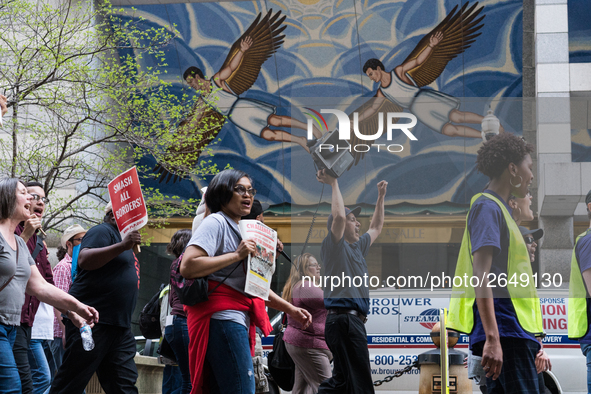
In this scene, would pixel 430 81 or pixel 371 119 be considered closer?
pixel 371 119

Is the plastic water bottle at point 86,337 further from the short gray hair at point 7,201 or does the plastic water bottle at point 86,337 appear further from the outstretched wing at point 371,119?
the outstretched wing at point 371,119

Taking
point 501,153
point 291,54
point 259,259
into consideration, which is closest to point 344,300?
point 501,153

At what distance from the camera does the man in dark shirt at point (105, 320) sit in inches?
194

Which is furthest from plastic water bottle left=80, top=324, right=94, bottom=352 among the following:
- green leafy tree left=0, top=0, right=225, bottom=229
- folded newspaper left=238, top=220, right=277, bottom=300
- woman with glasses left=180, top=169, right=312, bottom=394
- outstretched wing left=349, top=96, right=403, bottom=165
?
green leafy tree left=0, top=0, right=225, bottom=229

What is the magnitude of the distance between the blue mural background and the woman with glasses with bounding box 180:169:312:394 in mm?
15852

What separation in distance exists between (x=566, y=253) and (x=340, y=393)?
2118mm

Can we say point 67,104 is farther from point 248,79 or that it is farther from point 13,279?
point 13,279

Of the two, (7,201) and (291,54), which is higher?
(291,54)

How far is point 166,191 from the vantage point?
20.4 m

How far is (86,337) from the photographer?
4.79 metres

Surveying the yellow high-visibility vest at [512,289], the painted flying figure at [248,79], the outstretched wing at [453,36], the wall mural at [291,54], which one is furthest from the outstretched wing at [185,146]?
the yellow high-visibility vest at [512,289]

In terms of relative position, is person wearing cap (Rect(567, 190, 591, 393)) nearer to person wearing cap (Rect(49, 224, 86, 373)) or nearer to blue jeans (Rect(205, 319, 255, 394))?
blue jeans (Rect(205, 319, 255, 394))

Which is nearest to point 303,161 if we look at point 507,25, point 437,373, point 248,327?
point 248,327

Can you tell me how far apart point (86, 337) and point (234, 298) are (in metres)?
1.53
